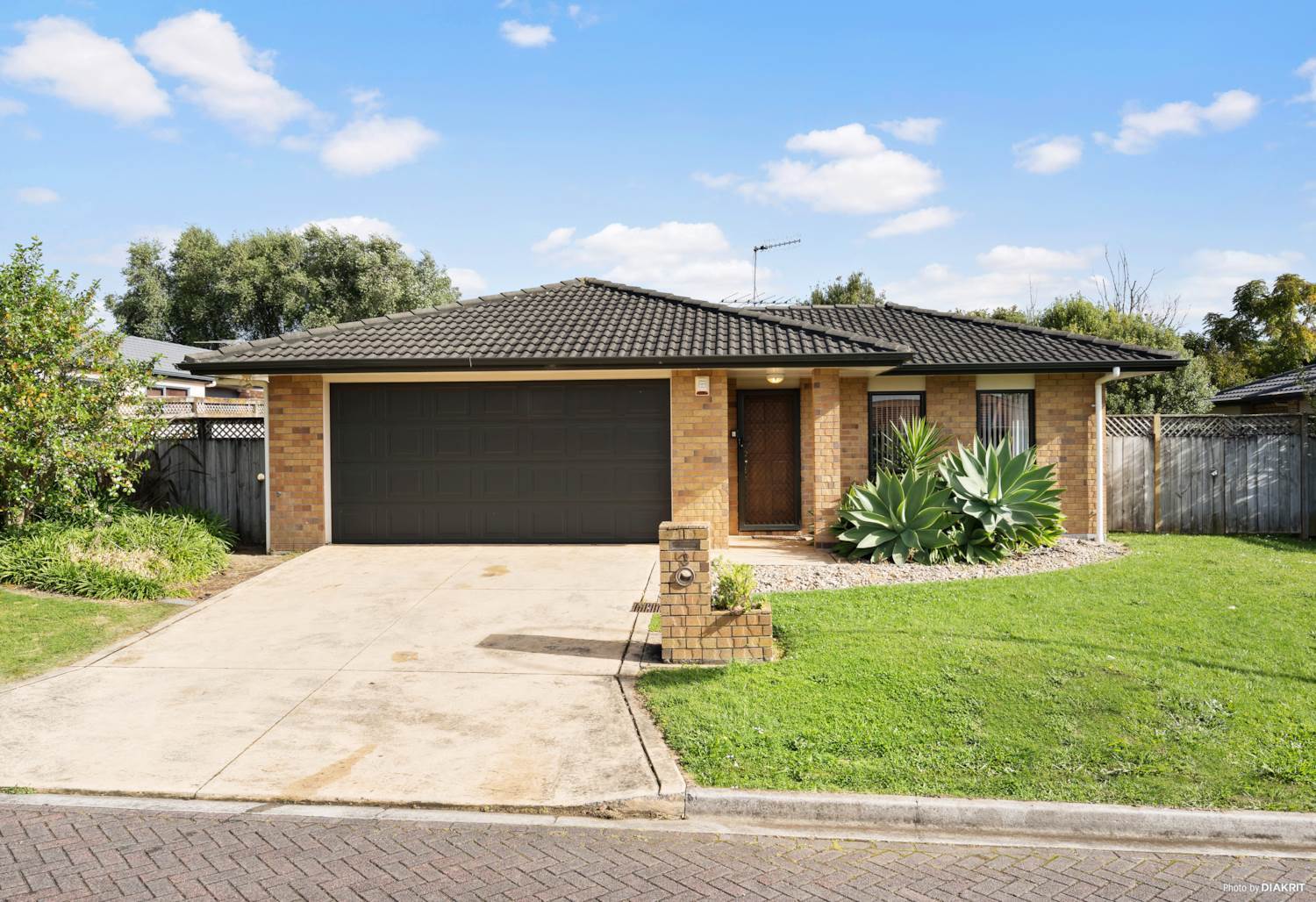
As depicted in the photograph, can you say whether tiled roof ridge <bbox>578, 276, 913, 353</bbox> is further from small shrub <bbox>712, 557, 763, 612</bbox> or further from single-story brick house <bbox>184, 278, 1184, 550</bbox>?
small shrub <bbox>712, 557, 763, 612</bbox>

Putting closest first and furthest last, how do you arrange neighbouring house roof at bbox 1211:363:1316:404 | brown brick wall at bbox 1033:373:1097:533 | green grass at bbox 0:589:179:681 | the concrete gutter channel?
the concrete gutter channel, green grass at bbox 0:589:179:681, brown brick wall at bbox 1033:373:1097:533, neighbouring house roof at bbox 1211:363:1316:404

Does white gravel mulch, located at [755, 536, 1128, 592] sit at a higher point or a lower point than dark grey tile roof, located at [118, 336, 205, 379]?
lower

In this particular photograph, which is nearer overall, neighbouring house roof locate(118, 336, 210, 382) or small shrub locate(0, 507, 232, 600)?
small shrub locate(0, 507, 232, 600)

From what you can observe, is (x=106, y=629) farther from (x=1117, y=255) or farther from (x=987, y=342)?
(x=1117, y=255)

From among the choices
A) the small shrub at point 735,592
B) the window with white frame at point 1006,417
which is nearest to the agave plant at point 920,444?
the window with white frame at point 1006,417

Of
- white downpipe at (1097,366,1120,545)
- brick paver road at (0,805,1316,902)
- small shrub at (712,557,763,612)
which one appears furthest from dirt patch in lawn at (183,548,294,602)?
white downpipe at (1097,366,1120,545)

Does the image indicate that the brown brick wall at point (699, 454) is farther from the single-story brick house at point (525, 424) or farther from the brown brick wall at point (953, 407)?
the brown brick wall at point (953, 407)

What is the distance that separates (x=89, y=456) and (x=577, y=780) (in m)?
9.05

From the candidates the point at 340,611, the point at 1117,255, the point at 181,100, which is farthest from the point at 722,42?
the point at 1117,255

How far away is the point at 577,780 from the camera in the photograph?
4703 millimetres

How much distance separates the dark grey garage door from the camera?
1169 centimetres

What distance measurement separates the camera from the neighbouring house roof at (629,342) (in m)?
11.2

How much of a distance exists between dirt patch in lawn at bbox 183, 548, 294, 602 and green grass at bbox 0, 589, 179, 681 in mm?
768

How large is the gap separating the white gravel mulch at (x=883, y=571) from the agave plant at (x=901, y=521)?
0.25m
